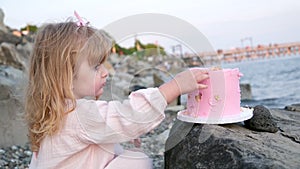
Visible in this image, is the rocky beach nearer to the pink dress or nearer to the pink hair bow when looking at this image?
the pink dress

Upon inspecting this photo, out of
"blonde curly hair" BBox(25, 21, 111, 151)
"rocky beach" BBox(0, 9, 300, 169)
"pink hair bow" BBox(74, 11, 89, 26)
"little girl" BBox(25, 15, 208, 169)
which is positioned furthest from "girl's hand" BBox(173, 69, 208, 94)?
"pink hair bow" BBox(74, 11, 89, 26)

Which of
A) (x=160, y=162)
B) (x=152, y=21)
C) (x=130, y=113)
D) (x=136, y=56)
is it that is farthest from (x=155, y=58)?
(x=160, y=162)

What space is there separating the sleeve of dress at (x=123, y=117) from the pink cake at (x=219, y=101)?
27cm

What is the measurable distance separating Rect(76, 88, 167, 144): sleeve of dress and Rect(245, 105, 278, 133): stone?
0.52 m

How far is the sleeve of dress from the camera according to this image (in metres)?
1.52

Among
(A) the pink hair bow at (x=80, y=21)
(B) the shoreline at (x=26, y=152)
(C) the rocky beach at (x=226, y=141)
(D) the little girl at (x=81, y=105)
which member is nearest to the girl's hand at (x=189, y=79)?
(D) the little girl at (x=81, y=105)

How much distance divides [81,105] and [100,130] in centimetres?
14

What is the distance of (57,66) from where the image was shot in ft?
5.53

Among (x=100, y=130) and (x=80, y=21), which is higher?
(x=80, y=21)

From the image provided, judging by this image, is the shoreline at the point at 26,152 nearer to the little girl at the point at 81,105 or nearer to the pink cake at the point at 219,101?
the pink cake at the point at 219,101

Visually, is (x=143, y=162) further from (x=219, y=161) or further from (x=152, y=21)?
(x=152, y=21)

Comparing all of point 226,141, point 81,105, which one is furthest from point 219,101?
point 81,105

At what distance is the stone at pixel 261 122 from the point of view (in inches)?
72.1

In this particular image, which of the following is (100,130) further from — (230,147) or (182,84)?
(230,147)
